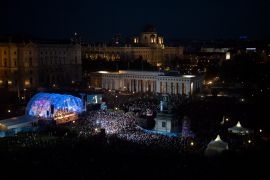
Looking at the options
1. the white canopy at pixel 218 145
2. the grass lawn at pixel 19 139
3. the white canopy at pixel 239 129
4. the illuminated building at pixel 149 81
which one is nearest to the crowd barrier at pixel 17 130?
the grass lawn at pixel 19 139

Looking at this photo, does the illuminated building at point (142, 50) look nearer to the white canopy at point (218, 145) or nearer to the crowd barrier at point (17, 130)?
the crowd barrier at point (17, 130)

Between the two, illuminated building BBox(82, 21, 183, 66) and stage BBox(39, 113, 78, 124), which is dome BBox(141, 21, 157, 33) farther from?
stage BBox(39, 113, 78, 124)

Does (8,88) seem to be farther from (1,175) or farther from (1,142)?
(1,175)

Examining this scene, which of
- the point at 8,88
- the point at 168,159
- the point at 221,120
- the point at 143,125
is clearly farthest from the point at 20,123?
the point at 8,88

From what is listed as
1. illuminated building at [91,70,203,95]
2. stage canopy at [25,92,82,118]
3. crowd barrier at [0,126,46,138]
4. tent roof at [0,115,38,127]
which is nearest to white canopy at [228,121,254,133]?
Result: crowd barrier at [0,126,46,138]

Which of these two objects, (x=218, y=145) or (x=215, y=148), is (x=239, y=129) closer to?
(x=218, y=145)

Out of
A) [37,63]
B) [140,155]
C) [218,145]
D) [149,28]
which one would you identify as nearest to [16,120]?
[140,155]
